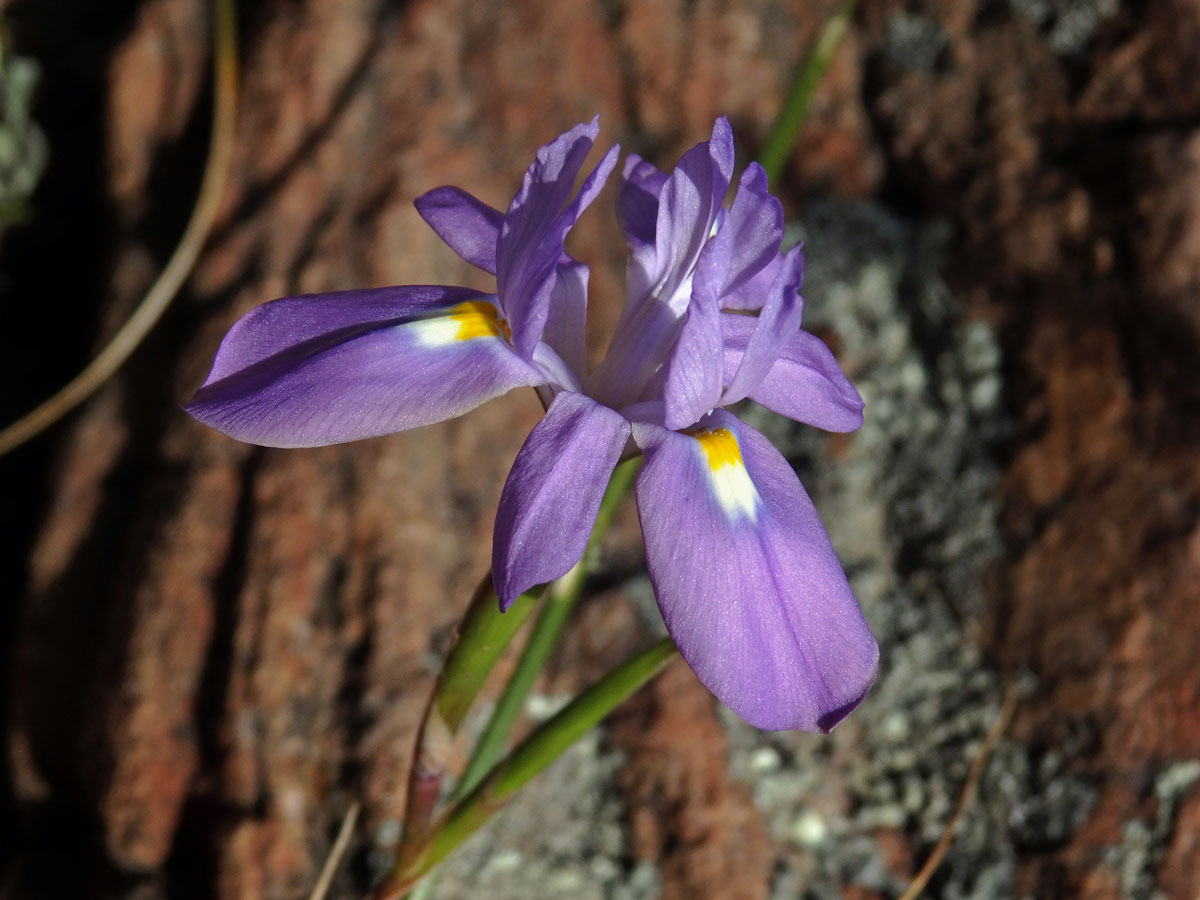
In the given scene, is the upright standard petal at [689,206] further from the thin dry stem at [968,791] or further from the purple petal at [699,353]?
the thin dry stem at [968,791]

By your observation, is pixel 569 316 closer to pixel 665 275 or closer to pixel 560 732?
pixel 665 275

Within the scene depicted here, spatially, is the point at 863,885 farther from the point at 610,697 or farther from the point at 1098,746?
the point at 610,697

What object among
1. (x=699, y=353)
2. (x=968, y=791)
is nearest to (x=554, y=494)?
(x=699, y=353)

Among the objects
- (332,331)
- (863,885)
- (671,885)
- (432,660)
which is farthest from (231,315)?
(863,885)

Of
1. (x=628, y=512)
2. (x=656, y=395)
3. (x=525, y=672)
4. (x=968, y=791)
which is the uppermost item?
(x=656, y=395)

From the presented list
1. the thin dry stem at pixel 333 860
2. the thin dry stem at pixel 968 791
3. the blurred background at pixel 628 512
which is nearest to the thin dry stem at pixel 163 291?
the blurred background at pixel 628 512

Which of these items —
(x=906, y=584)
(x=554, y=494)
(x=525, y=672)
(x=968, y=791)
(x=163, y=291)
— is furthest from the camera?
(x=163, y=291)

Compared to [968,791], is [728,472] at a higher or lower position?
higher
